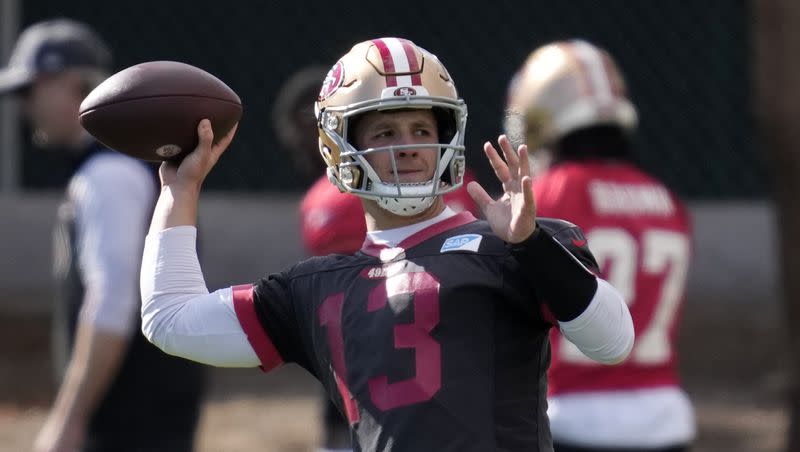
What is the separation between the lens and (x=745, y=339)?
9555 mm

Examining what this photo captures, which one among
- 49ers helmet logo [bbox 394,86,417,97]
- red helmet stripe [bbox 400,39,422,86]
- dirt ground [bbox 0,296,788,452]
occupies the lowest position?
dirt ground [bbox 0,296,788,452]

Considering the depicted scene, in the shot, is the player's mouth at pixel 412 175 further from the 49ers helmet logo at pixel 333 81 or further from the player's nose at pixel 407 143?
the 49ers helmet logo at pixel 333 81

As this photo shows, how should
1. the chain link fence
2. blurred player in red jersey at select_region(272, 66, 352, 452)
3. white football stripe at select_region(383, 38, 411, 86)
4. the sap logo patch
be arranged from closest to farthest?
the sap logo patch < white football stripe at select_region(383, 38, 411, 86) < blurred player in red jersey at select_region(272, 66, 352, 452) < the chain link fence

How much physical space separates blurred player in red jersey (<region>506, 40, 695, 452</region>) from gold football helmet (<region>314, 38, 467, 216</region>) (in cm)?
142

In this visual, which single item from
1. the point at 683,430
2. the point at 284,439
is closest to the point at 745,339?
→ the point at 284,439

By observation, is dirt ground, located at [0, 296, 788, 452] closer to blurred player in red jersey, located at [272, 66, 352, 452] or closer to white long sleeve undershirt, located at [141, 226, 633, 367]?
blurred player in red jersey, located at [272, 66, 352, 452]

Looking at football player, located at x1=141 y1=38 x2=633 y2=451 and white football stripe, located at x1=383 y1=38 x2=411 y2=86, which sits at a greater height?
white football stripe, located at x1=383 y1=38 x2=411 y2=86

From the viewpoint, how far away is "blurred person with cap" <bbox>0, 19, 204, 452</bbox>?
4.42 meters

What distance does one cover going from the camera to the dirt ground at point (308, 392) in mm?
7883

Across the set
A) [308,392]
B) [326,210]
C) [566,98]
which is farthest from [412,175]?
[308,392]

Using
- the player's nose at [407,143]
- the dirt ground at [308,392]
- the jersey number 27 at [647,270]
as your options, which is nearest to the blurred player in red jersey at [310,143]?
the jersey number 27 at [647,270]

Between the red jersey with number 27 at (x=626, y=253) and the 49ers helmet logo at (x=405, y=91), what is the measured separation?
1.51 meters

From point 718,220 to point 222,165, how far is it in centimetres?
346

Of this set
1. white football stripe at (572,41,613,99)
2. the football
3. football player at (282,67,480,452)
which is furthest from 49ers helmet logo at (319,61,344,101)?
white football stripe at (572,41,613,99)
